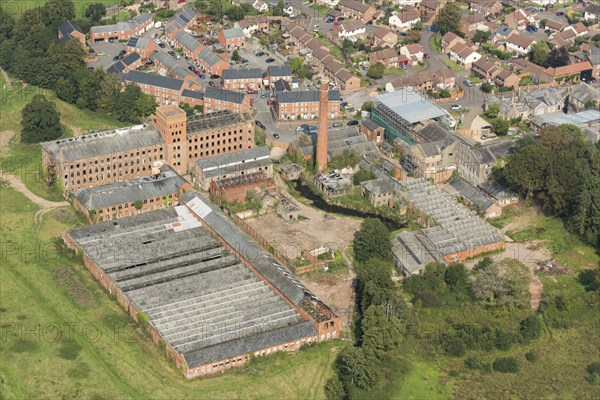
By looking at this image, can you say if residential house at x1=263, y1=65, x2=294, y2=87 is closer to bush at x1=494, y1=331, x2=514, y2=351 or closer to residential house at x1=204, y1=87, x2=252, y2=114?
residential house at x1=204, y1=87, x2=252, y2=114

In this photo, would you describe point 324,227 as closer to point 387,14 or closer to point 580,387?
point 580,387

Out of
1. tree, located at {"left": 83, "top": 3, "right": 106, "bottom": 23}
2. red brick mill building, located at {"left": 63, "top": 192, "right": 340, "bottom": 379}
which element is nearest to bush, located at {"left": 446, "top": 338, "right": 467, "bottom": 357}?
red brick mill building, located at {"left": 63, "top": 192, "right": 340, "bottom": 379}

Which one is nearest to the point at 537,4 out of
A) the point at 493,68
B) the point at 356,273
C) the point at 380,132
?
the point at 493,68

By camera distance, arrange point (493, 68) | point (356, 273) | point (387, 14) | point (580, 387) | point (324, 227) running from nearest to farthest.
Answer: point (580, 387), point (356, 273), point (324, 227), point (493, 68), point (387, 14)

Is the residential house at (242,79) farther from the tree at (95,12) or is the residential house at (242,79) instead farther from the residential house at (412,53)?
the tree at (95,12)

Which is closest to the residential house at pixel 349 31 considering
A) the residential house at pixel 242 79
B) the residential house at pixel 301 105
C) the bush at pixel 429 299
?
the residential house at pixel 242 79
